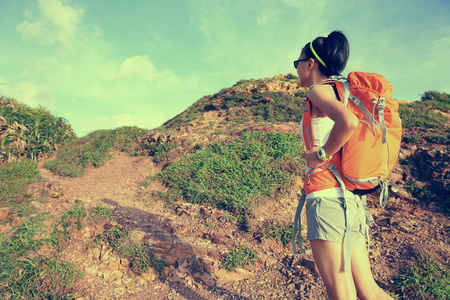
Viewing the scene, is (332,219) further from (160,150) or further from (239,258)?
(160,150)

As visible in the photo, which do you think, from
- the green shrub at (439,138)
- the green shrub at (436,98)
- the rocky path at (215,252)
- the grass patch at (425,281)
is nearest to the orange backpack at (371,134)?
the rocky path at (215,252)

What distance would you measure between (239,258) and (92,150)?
8.32m

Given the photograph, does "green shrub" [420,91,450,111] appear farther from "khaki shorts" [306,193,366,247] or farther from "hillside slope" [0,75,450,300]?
"khaki shorts" [306,193,366,247]

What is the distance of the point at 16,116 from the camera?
1005 centimetres

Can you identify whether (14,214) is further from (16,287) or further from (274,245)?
(274,245)

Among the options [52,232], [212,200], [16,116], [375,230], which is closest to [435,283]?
A: [375,230]

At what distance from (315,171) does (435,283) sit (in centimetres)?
254

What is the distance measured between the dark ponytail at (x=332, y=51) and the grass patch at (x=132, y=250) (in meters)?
2.97

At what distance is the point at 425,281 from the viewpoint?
2.84 m

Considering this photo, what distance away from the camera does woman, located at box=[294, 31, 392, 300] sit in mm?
1288

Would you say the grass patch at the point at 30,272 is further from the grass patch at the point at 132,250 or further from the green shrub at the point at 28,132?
the green shrub at the point at 28,132

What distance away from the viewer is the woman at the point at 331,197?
129 centimetres

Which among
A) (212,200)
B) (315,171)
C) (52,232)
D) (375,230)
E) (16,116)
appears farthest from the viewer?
(16,116)

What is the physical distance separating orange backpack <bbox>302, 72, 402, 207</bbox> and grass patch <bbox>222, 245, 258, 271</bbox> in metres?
2.36
